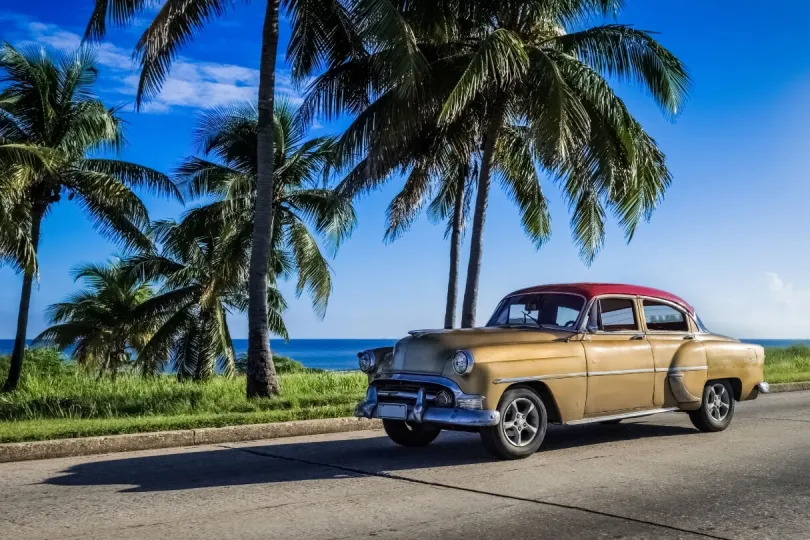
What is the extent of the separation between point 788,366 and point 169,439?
759 inches

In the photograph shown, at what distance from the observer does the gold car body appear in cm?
815

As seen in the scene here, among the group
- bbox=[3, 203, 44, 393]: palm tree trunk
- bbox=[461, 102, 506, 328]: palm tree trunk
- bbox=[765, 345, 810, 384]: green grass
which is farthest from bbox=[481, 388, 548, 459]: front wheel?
bbox=[3, 203, 44, 393]: palm tree trunk

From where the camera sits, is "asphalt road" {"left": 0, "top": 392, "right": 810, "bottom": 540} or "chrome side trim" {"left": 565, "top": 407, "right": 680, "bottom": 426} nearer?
"asphalt road" {"left": 0, "top": 392, "right": 810, "bottom": 540}

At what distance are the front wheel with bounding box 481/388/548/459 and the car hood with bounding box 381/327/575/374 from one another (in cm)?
54

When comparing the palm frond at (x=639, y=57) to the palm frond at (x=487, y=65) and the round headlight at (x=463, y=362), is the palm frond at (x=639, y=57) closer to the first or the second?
the palm frond at (x=487, y=65)

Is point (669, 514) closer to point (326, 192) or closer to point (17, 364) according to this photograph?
point (326, 192)

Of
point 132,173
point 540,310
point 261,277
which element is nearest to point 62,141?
point 132,173

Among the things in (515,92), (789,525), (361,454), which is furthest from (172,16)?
(789,525)

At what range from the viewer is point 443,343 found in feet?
27.7

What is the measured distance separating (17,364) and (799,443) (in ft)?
70.3

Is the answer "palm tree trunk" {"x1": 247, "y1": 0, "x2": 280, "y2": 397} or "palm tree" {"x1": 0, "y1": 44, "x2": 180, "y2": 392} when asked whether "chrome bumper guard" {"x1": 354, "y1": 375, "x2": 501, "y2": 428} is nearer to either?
"palm tree trunk" {"x1": 247, "y1": 0, "x2": 280, "y2": 397}

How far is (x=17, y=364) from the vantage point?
2431 cm

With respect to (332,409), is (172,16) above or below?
above

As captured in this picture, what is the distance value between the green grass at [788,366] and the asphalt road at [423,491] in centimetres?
925
